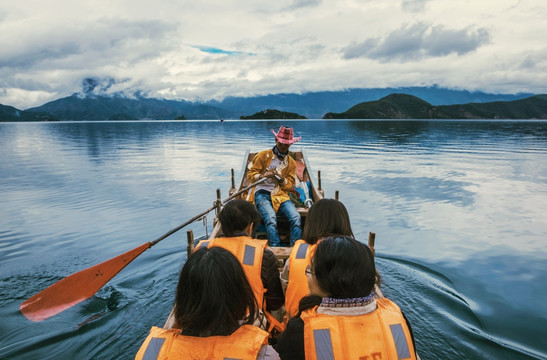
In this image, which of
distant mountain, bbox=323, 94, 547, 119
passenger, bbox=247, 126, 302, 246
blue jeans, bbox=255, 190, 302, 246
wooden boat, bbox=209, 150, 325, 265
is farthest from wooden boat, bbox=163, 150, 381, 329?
distant mountain, bbox=323, 94, 547, 119

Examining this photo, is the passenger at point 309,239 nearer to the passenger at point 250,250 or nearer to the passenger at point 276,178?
the passenger at point 250,250

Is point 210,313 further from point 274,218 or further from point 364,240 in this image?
point 364,240

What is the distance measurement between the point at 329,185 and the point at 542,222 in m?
8.67

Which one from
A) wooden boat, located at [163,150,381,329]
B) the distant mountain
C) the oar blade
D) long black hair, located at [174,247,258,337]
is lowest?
the oar blade

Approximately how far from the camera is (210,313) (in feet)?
6.60

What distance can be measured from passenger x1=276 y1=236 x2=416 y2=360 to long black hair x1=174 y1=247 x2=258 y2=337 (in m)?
0.51

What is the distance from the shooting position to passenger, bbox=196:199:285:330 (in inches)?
138

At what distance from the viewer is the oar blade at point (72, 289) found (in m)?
4.68

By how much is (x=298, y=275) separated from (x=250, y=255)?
56cm

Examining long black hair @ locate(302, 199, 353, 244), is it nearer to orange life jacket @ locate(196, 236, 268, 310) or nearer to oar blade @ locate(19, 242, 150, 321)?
orange life jacket @ locate(196, 236, 268, 310)

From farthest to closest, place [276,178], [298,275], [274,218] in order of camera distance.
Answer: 1. [276,178]
2. [274,218]
3. [298,275]

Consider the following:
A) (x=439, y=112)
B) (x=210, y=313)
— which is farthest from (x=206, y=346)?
(x=439, y=112)

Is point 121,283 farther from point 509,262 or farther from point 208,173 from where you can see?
point 208,173

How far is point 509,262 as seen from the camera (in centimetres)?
802
